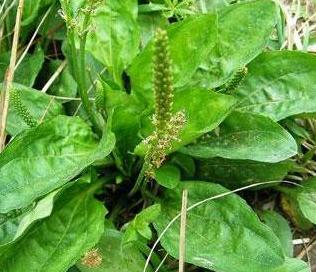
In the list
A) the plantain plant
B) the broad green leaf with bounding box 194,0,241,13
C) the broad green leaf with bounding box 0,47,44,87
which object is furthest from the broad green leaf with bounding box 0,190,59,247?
the broad green leaf with bounding box 194,0,241,13

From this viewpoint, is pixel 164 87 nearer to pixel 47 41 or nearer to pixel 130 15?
pixel 130 15

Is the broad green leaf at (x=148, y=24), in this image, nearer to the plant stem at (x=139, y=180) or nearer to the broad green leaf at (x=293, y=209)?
the plant stem at (x=139, y=180)

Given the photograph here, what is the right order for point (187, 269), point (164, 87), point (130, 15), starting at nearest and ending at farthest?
point (164, 87) < point (187, 269) < point (130, 15)

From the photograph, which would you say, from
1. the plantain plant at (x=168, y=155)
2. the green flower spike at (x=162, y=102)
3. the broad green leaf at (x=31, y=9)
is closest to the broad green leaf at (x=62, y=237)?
the plantain plant at (x=168, y=155)

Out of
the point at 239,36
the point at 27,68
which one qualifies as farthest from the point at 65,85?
the point at 239,36

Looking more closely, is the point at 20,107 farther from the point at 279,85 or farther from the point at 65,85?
the point at 279,85

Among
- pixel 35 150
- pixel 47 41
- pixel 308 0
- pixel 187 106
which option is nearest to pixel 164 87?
pixel 187 106
